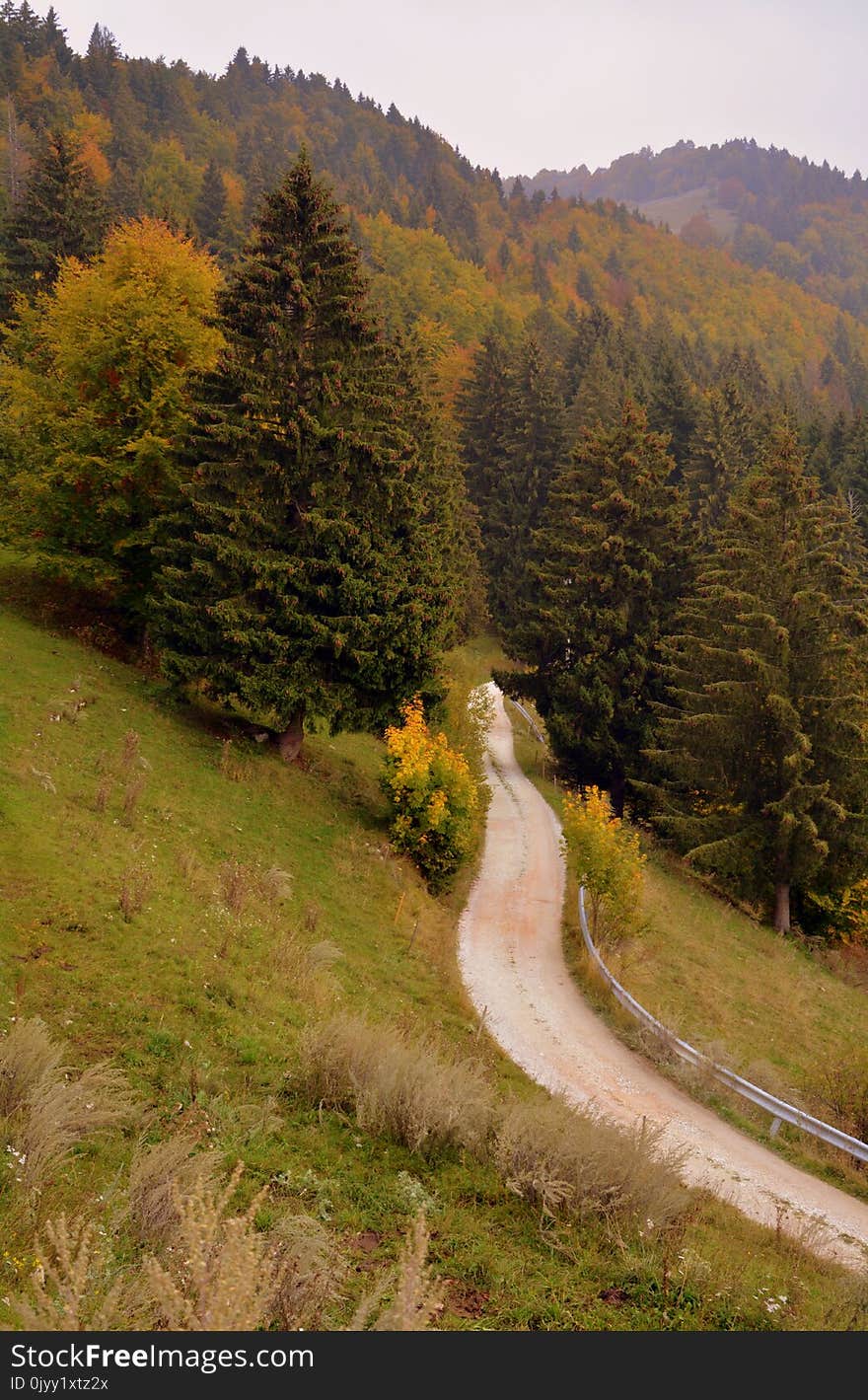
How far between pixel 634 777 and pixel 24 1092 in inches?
1101

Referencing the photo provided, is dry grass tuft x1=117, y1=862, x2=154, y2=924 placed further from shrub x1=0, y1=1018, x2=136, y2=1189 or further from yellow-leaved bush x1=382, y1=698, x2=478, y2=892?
yellow-leaved bush x1=382, y1=698, x2=478, y2=892

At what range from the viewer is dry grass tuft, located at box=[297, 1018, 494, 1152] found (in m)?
8.58

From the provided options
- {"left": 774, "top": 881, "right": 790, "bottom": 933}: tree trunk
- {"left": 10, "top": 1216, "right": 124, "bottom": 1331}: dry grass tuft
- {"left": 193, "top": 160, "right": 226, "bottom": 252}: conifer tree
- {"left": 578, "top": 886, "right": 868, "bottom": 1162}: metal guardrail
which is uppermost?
{"left": 193, "top": 160, "right": 226, "bottom": 252}: conifer tree

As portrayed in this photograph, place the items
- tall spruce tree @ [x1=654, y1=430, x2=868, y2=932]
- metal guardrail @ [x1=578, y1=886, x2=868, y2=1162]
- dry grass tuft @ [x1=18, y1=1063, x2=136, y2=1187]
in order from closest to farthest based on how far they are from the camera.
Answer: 1. dry grass tuft @ [x1=18, y1=1063, x2=136, y2=1187]
2. metal guardrail @ [x1=578, y1=886, x2=868, y2=1162]
3. tall spruce tree @ [x1=654, y1=430, x2=868, y2=932]

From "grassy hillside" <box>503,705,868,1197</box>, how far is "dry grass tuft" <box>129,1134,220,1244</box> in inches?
403

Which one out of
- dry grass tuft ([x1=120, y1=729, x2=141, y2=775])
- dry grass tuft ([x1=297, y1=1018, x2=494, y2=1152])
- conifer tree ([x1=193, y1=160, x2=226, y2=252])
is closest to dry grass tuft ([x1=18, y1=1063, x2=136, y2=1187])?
dry grass tuft ([x1=297, y1=1018, x2=494, y2=1152])

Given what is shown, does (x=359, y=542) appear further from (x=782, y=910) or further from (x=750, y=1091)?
(x=782, y=910)

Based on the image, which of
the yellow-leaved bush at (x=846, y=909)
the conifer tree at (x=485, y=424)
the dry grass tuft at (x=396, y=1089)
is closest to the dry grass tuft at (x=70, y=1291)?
the dry grass tuft at (x=396, y=1089)

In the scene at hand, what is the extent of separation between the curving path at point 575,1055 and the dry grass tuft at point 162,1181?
18.9ft

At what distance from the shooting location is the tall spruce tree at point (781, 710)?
25688 mm

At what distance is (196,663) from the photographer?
20797mm

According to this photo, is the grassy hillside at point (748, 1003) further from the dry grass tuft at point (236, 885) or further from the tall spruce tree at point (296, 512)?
the tall spruce tree at point (296, 512)
